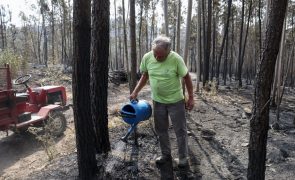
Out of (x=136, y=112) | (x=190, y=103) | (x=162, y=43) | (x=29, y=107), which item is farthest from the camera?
(x=29, y=107)

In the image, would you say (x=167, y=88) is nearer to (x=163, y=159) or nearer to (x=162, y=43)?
(x=162, y=43)

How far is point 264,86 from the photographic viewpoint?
3.47 m

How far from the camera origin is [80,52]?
4059 mm

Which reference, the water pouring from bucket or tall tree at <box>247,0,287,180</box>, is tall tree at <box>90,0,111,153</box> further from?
tall tree at <box>247,0,287,180</box>

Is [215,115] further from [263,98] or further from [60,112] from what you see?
[263,98]

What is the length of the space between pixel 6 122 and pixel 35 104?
1499 millimetres

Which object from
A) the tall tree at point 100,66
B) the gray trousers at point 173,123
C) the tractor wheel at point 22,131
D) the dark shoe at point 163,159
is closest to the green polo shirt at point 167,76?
the gray trousers at point 173,123

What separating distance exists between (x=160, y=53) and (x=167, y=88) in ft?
1.66

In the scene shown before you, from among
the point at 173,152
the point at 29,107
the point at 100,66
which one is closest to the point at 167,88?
the point at 100,66

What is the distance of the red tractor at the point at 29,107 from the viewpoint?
24.2 feet

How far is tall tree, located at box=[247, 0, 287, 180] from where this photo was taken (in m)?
3.35

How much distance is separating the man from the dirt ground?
41 cm

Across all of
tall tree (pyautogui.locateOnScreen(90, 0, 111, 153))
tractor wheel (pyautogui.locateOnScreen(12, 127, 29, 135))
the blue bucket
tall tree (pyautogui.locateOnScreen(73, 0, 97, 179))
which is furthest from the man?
tractor wheel (pyautogui.locateOnScreen(12, 127, 29, 135))

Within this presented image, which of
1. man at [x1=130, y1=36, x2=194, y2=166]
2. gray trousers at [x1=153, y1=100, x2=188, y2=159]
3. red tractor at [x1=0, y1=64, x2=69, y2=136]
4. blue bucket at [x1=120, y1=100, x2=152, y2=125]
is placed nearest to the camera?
man at [x1=130, y1=36, x2=194, y2=166]
